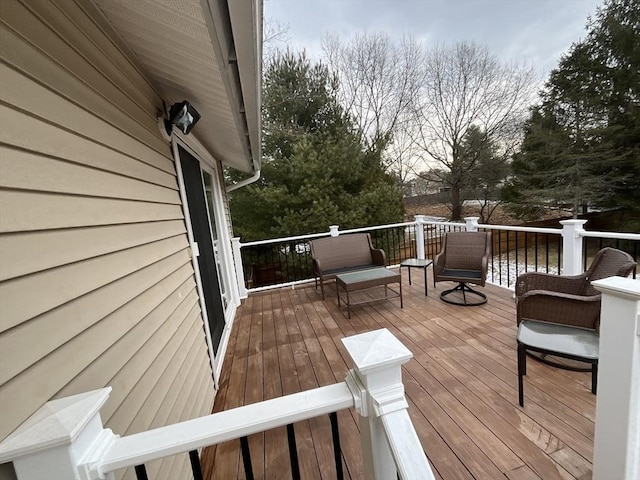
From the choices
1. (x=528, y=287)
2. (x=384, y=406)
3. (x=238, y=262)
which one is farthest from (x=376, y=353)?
(x=238, y=262)

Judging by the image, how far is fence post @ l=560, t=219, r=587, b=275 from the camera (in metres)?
2.82

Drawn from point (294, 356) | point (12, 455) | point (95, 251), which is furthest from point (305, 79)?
point (12, 455)

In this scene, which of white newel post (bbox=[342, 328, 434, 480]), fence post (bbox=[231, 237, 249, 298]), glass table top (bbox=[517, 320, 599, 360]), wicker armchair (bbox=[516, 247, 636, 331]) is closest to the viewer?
white newel post (bbox=[342, 328, 434, 480])

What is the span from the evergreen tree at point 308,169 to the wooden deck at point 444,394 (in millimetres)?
4101

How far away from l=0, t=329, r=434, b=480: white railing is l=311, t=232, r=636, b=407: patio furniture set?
156 cm

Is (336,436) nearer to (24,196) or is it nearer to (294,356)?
(24,196)

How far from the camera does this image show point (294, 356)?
2.87 metres

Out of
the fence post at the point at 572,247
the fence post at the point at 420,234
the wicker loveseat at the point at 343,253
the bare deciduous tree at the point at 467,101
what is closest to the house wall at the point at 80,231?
the wicker loveseat at the point at 343,253

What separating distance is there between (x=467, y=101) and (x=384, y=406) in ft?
41.1

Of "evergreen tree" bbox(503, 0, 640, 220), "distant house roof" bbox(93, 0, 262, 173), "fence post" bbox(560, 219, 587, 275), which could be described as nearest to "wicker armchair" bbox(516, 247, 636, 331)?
"fence post" bbox(560, 219, 587, 275)

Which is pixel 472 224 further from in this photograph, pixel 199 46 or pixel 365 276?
pixel 199 46

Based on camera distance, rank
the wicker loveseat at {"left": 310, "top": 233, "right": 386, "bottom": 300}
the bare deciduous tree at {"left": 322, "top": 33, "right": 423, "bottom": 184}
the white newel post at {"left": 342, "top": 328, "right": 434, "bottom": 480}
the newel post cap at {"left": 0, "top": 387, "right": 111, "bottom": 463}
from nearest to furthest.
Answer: the newel post cap at {"left": 0, "top": 387, "right": 111, "bottom": 463} → the white newel post at {"left": 342, "top": 328, "right": 434, "bottom": 480} → the wicker loveseat at {"left": 310, "top": 233, "right": 386, "bottom": 300} → the bare deciduous tree at {"left": 322, "top": 33, "right": 423, "bottom": 184}

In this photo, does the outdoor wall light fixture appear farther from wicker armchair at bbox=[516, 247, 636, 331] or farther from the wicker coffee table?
wicker armchair at bbox=[516, 247, 636, 331]

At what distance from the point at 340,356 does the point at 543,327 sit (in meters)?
1.68
